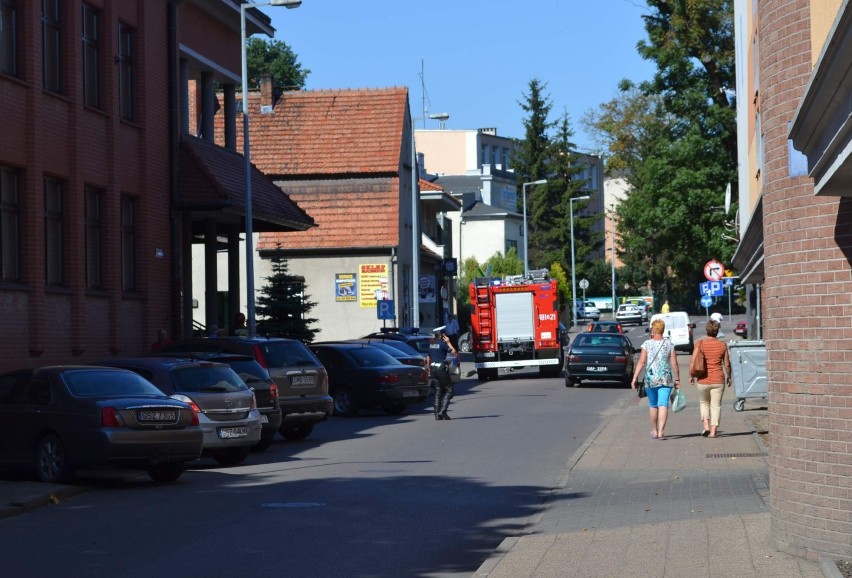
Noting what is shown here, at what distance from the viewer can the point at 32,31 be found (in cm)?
2312

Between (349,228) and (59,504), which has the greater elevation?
(349,228)

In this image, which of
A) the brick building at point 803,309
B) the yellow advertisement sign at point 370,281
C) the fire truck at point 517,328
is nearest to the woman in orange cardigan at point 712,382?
the brick building at point 803,309

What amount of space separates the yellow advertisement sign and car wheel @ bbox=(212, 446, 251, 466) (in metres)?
30.9

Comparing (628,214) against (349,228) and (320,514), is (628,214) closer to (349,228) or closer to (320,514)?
(349,228)

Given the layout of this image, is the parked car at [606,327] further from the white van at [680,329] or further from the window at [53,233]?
the window at [53,233]

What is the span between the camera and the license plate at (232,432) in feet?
57.7

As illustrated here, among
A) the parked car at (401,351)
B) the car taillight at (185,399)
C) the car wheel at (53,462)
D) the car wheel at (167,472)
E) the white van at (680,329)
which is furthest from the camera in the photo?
the white van at (680,329)

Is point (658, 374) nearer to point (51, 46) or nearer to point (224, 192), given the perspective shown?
point (51, 46)

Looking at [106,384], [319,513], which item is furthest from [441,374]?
[319,513]

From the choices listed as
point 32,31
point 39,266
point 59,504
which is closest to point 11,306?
point 39,266

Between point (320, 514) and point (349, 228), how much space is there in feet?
122

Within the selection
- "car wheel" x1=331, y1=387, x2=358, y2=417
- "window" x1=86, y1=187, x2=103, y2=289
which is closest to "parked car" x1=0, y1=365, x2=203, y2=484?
"window" x1=86, y1=187, x2=103, y2=289

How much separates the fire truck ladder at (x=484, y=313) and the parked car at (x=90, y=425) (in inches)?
1018

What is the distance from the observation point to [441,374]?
84.1 ft
